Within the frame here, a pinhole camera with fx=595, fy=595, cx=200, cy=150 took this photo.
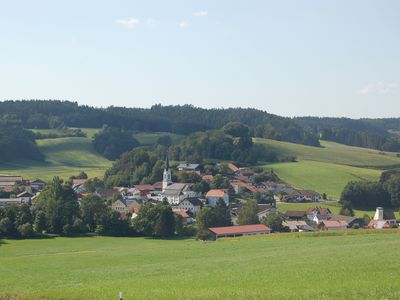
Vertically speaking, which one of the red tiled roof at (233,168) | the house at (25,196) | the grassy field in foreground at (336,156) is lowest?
the house at (25,196)

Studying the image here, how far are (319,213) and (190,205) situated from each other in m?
21.9

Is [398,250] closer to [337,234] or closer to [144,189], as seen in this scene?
[337,234]

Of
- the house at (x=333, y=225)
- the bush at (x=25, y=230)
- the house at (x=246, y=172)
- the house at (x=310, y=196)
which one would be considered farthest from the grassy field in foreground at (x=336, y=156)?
the bush at (x=25, y=230)

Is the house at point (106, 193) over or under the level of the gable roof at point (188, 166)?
→ under

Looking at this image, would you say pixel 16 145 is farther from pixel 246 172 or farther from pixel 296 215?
pixel 296 215

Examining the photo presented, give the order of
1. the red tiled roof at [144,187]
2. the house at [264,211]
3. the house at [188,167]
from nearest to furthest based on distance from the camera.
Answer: the house at [264,211], the red tiled roof at [144,187], the house at [188,167]

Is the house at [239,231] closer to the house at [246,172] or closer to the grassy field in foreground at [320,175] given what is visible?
the grassy field in foreground at [320,175]

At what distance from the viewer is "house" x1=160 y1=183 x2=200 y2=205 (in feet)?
357

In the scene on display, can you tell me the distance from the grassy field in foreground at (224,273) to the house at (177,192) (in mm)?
60270

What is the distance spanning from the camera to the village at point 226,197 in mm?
84375

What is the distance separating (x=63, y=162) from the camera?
171375mm

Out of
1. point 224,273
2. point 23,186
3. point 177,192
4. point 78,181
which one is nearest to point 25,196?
point 23,186

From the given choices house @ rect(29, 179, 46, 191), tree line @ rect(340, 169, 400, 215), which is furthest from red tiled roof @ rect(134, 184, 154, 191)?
tree line @ rect(340, 169, 400, 215)

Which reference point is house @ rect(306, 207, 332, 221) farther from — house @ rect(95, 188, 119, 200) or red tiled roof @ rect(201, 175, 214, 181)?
house @ rect(95, 188, 119, 200)
